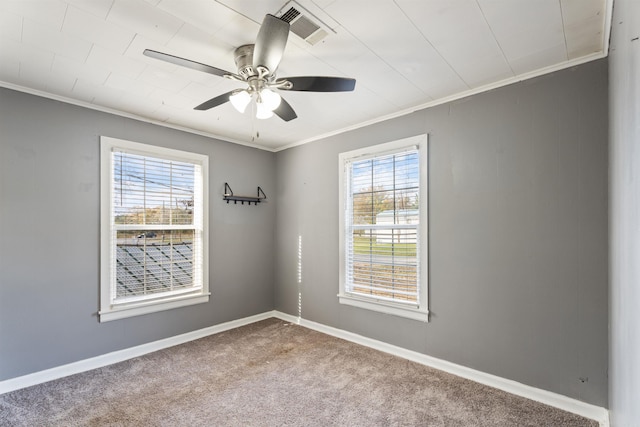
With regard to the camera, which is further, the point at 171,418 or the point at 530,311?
the point at 530,311

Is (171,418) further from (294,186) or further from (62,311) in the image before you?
(294,186)

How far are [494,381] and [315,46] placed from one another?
285 centimetres

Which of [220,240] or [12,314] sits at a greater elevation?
[220,240]

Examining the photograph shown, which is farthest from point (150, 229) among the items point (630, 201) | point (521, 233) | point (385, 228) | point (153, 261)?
point (630, 201)

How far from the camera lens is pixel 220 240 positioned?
396 cm

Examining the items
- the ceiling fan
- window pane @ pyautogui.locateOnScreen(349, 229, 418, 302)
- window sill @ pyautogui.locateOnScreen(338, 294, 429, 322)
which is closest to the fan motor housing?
the ceiling fan

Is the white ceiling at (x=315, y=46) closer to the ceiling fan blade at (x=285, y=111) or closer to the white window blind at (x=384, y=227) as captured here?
the ceiling fan blade at (x=285, y=111)

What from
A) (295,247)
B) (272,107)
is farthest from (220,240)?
(272,107)

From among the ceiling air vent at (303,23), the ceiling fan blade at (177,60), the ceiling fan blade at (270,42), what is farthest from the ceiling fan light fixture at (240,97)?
the ceiling air vent at (303,23)

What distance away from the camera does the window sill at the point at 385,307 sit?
3.03 meters

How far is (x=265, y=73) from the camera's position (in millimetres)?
1780

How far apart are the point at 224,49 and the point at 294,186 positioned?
7.83 feet

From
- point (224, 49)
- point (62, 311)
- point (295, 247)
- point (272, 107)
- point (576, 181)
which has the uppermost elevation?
point (224, 49)

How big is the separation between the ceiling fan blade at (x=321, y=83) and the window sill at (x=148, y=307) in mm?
2711
